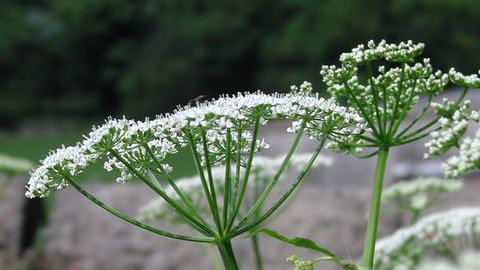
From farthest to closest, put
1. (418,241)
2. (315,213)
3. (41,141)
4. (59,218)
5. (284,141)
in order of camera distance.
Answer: (41,141), (284,141), (59,218), (315,213), (418,241)

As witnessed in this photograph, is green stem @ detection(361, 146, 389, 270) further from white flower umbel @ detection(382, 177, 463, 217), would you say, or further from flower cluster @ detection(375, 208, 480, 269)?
white flower umbel @ detection(382, 177, 463, 217)

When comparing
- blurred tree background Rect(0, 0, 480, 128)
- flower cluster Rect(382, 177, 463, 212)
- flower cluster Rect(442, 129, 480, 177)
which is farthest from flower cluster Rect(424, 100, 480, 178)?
blurred tree background Rect(0, 0, 480, 128)

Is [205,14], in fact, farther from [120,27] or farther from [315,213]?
[315,213]

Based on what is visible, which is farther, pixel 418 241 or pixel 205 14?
pixel 205 14

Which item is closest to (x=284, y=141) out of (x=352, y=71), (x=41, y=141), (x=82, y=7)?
(x=352, y=71)

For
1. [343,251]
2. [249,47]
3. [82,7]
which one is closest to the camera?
[343,251]

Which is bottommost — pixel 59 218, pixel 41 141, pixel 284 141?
pixel 59 218

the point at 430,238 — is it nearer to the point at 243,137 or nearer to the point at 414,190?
the point at 414,190
